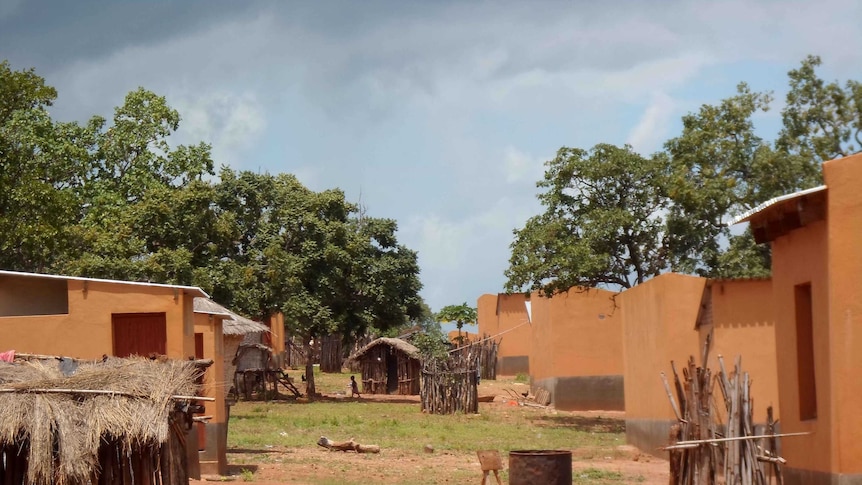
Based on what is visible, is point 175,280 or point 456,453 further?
point 175,280

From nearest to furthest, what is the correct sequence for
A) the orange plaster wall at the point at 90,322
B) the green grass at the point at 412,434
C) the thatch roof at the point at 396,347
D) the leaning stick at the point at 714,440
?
the leaning stick at the point at 714,440
the orange plaster wall at the point at 90,322
the green grass at the point at 412,434
the thatch roof at the point at 396,347

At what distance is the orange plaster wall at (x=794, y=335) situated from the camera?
35.8 ft

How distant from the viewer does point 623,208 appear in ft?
90.8

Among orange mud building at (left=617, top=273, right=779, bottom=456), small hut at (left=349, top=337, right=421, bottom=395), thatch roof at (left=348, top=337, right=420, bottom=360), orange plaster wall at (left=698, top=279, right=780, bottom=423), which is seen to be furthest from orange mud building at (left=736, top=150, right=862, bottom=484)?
small hut at (left=349, top=337, right=421, bottom=395)

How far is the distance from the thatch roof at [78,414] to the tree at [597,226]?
53.1ft

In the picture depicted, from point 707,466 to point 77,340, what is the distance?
9.67 m

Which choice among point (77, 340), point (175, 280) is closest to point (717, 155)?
point (175, 280)

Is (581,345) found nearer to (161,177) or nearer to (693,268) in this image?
(693,268)

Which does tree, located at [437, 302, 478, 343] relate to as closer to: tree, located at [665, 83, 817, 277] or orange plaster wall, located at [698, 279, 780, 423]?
tree, located at [665, 83, 817, 277]

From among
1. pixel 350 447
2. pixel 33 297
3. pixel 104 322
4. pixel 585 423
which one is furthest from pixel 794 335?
pixel 585 423

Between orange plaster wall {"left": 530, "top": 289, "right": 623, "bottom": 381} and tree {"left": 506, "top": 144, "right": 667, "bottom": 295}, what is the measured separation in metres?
4.35

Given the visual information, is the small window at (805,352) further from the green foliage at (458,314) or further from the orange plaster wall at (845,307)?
the green foliage at (458,314)

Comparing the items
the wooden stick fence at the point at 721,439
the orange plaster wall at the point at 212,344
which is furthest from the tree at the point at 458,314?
the wooden stick fence at the point at 721,439

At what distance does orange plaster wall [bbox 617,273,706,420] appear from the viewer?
19.4 metres
